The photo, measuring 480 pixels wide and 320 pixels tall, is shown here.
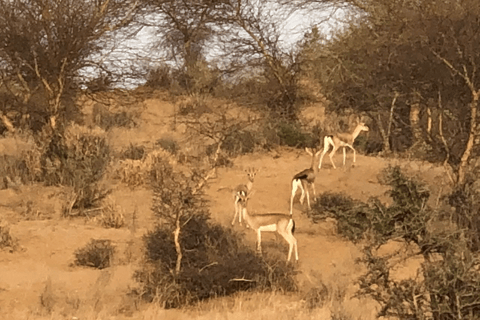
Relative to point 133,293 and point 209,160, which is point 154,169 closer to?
point 209,160

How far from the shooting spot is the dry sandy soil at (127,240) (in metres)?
7.46

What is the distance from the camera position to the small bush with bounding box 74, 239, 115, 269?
30.4 ft

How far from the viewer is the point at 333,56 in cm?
1898

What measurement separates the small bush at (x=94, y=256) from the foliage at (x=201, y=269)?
641 millimetres

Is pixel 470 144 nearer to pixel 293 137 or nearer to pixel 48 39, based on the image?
pixel 293 137

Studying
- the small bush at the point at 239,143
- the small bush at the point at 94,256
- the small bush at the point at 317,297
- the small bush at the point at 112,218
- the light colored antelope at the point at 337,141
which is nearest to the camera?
the small bush at the point at 317,297

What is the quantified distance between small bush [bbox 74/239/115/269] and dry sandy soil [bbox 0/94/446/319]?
0.13 metres


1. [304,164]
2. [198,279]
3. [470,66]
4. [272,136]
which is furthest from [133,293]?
[272,136]

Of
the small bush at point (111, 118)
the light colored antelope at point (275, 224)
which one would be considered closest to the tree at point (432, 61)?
the light colored antelope at point (275, 224)

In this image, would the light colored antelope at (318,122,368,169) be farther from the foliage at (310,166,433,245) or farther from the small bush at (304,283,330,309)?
the foliage at (310,166,433,245)

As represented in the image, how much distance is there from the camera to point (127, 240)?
1037 centimetres

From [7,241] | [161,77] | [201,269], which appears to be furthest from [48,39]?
[161,77]

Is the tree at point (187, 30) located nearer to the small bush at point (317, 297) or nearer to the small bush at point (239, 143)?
the small bush at point (239, 143)

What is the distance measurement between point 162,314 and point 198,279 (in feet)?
3.03
